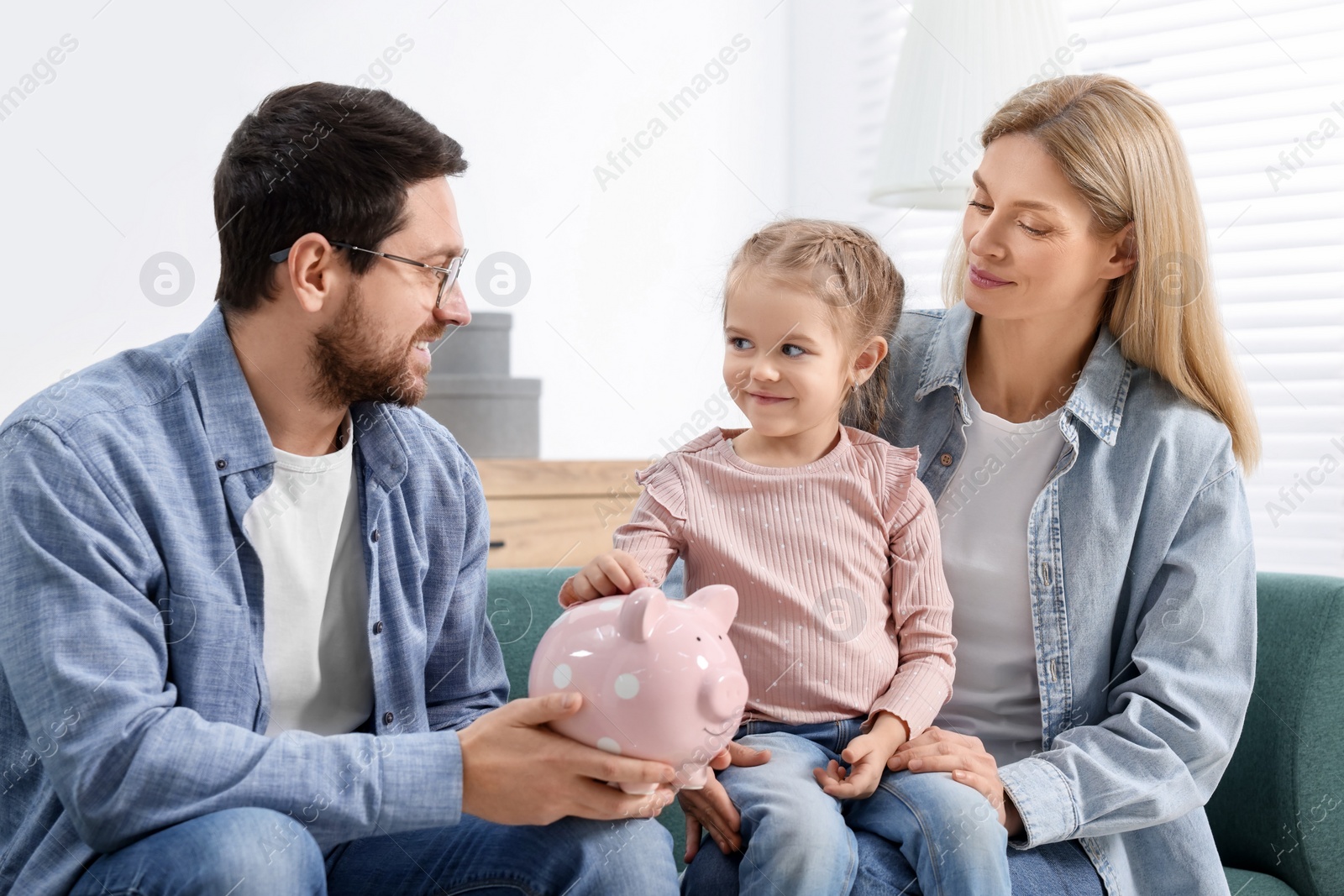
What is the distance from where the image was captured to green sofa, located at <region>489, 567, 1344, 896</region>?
155 cm

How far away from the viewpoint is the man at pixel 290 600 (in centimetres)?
99

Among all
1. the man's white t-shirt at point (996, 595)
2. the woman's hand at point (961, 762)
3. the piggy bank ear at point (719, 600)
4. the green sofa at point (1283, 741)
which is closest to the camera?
the piggy bank ear at point (719, 600)

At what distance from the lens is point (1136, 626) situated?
1.44 m

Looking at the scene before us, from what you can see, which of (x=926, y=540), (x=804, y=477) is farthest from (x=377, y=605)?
(x=926, y=540)

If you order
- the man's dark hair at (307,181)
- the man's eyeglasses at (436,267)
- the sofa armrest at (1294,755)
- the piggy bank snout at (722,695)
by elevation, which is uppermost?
the man's dark hair at (307,181)

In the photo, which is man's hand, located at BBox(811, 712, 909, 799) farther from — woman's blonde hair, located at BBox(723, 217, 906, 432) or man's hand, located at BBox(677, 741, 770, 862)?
woman's blonde hair, located at BBox(723, 217, 906, 432)

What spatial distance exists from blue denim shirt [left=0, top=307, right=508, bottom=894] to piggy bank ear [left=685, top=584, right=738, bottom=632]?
0.27m

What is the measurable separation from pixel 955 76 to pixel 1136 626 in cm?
131

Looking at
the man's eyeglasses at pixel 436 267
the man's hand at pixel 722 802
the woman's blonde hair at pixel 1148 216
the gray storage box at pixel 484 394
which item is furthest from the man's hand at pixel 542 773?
the gray storage box at pixel 484 394

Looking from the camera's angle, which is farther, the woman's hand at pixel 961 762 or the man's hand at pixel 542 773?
the woman's hand at pixel 961 762

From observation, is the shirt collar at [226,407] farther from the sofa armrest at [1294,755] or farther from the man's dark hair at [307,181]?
the sofa armrest at [1294,755]

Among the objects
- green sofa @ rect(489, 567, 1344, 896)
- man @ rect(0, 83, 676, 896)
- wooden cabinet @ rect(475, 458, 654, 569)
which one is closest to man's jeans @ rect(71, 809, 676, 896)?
man @ rect(0, 83, 676, 896)

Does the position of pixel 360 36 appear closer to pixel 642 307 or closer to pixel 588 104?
pixel 588 104

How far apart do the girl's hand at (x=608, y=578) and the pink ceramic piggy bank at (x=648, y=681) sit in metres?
0.09
